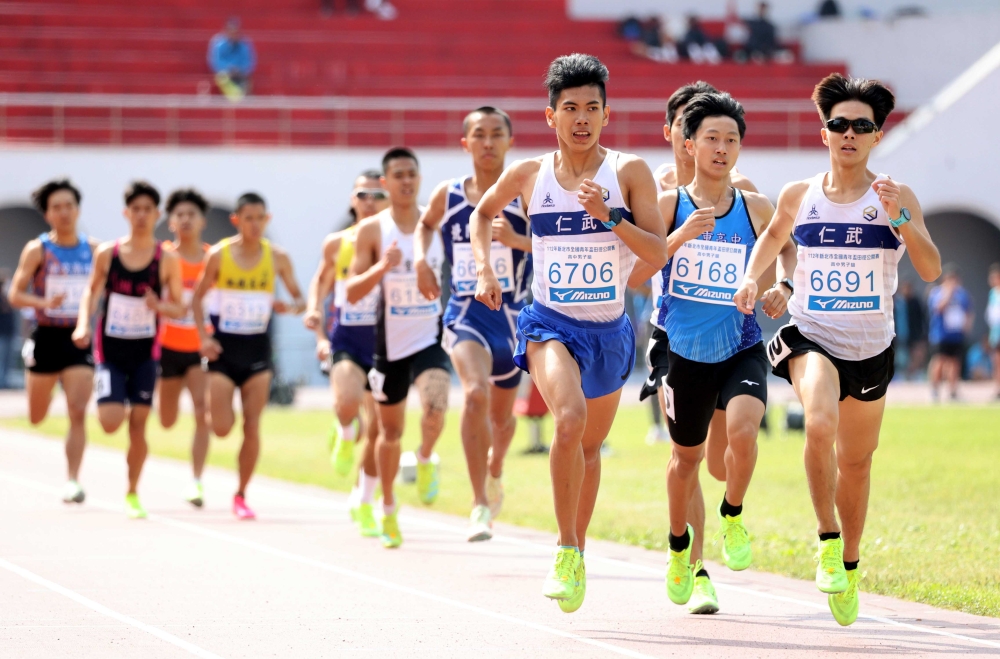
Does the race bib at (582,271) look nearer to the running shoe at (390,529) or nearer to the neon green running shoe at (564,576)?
the neon green running shoe at (564,576)

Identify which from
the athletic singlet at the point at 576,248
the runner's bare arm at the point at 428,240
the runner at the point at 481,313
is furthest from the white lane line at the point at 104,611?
the runner's bare arm at the point at 428,240

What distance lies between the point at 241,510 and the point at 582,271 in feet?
16.5

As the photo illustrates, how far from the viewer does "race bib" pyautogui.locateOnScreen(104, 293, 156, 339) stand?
11.2m

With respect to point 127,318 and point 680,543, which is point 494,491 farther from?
point 127,318

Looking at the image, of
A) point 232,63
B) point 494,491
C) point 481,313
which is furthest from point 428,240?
point 232,63

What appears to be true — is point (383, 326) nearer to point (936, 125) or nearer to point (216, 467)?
point (216, 467)

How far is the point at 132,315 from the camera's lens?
11.2 m

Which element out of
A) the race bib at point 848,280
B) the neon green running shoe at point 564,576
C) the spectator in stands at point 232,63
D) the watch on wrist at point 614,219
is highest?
the spectator in stands at point 232,63

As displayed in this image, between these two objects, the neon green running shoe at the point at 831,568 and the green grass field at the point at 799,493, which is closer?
the neon green running shoe at the point at 831,568

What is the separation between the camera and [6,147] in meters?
28.3

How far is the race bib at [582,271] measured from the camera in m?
6.45

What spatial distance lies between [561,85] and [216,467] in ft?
31.7

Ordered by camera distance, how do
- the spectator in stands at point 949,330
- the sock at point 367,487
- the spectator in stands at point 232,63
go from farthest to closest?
the spectator in stands at point 232,63, the spectator in stands at point 949,330, the sock at point 367,487

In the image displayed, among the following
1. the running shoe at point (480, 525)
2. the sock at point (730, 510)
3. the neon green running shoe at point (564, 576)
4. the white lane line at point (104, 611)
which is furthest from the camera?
the running shoe at point (480, 525)
